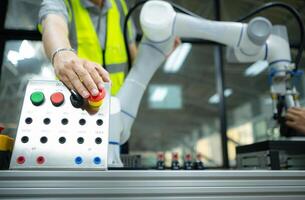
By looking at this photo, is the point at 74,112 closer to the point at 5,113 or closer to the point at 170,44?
the point at 170,44

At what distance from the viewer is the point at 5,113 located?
1.92 meters

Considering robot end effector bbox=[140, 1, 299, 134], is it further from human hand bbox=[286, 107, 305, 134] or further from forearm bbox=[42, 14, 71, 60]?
forearm bbox=[42, 14, 71, 60]

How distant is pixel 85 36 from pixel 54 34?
24 centimetres

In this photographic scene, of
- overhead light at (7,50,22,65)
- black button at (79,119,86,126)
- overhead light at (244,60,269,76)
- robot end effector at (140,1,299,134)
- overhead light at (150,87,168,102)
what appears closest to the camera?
black button at (79,119,86,126)

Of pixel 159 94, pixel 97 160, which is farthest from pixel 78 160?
pixel 159 94

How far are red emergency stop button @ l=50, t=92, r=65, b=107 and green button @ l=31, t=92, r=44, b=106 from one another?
0.02m

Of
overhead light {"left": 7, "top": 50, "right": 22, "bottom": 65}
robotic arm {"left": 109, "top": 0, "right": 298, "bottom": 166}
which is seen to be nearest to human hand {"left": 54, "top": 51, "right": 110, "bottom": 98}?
robotic arm {"left": 109, "top": 0, "right": 298, "bottom": 166}

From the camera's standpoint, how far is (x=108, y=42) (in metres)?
1.16

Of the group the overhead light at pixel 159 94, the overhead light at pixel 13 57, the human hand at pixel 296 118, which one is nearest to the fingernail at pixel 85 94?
the human hand at pixel 296 118

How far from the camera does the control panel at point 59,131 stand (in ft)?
1.77

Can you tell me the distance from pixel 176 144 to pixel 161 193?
9.79 m

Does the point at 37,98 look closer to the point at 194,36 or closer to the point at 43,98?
the point at 43,98

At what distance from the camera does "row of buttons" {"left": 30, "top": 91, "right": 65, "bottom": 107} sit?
59cm

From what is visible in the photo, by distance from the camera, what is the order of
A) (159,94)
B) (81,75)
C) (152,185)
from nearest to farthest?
(152,185) → (81,75) → (159,94)
